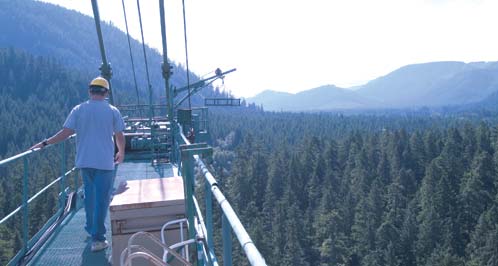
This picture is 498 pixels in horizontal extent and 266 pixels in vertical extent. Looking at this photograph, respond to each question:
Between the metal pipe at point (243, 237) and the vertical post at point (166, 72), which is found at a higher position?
the vertical post at point (166, 72)

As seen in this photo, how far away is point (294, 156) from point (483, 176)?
92.7ft

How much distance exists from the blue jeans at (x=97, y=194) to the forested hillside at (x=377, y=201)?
37.1 metres

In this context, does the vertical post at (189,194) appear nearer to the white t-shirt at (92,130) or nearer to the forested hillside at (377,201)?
the white t-shirt at (92,130)

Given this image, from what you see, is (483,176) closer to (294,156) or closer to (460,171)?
(460,171)

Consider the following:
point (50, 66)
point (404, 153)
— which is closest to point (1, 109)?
point (50, 66)

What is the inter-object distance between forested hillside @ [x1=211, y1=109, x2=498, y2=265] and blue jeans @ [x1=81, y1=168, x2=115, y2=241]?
122ft

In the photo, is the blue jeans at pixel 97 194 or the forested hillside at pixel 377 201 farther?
the forested hillside at pixel 377 201

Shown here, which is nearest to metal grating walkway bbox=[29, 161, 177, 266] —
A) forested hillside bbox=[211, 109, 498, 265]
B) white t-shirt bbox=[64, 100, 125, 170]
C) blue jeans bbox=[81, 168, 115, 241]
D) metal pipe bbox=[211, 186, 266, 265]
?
blue jeans bbox=[81, 168, 115, 241]

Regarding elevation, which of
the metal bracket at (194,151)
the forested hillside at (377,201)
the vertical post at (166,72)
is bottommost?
the forested hillside at (377,201)

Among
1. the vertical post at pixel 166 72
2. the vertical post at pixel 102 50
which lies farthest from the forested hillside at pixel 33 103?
the vertical post at pixel 102 50

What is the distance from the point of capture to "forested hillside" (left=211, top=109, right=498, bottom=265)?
46375 millimetres

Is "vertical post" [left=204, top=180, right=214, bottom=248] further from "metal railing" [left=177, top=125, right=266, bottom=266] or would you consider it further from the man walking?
the man walking

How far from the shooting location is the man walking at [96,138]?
4.80m

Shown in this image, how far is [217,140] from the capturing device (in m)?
127
